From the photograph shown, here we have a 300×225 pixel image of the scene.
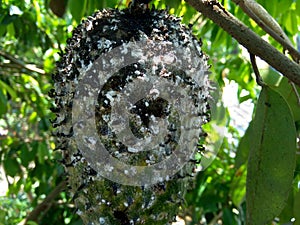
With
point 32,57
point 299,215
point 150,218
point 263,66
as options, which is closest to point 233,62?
point 263,66

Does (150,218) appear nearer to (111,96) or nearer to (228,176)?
(111,96)

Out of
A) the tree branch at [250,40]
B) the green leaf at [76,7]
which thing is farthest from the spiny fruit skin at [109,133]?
the green leaf at [76,7]

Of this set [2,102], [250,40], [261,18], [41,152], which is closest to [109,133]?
[250,40]

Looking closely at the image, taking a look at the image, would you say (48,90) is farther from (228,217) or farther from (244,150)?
(244,150)

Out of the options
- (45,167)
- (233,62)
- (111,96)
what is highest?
(111,96)

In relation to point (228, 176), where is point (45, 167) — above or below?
below

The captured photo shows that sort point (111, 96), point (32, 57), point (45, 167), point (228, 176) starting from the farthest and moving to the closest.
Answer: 1. point (32, 57)
2. point (45, 167)
3. point (228, 176)
4. point (111, 96)
